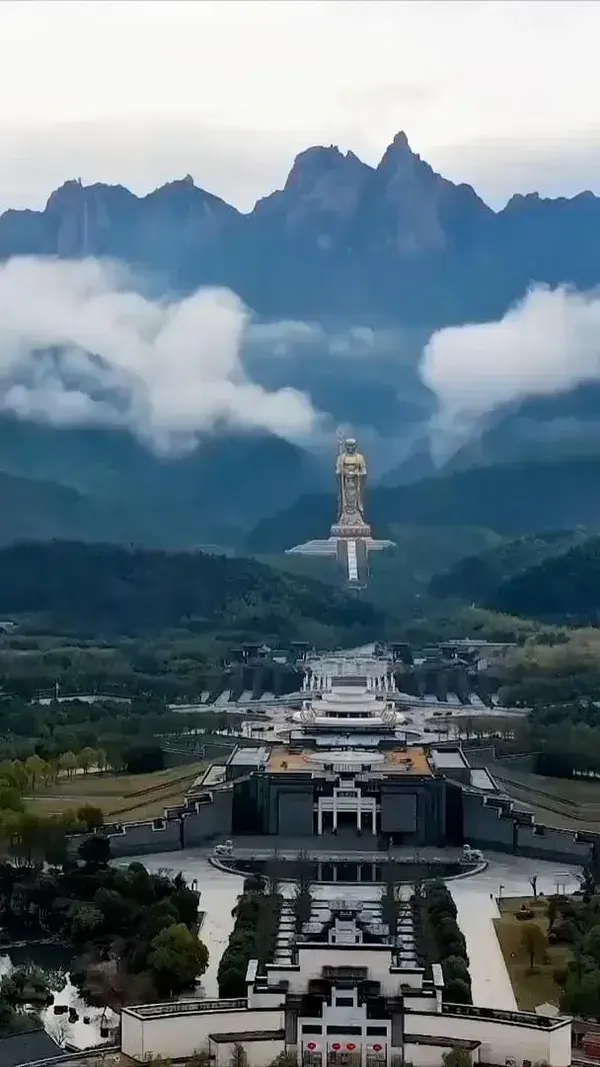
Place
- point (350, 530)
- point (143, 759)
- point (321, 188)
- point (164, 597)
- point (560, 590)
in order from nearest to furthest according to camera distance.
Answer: point (143, 759)
point (164, 597)
point (560, 590)
point (350, 530)
point (321, 188)

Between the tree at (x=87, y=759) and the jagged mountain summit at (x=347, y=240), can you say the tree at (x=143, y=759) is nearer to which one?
the tree at (x=87, y=759)

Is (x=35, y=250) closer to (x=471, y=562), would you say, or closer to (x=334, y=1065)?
(x=471, y=562)

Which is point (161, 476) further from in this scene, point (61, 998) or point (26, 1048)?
point (26, 1048)

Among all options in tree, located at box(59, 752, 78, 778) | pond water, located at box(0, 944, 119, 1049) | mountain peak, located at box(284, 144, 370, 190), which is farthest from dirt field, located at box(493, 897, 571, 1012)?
mountain peak, located at box(284, 144, 370, 190)

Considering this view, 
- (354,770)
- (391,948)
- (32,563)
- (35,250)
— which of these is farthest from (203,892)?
(35,250)

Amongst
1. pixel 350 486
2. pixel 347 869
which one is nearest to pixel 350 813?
pixel 347 869

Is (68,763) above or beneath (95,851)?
above
